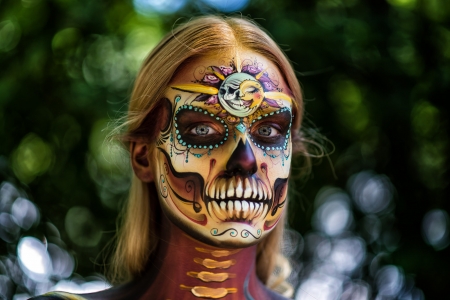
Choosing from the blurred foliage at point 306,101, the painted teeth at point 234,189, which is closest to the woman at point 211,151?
the painted teeth at point 234,189

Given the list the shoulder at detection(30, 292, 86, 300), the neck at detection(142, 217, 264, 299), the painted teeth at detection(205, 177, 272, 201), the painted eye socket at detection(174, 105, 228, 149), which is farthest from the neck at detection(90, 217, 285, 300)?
the painted eye socket at detection(174, 105, 228, 149)

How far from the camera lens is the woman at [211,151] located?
8.33 ft

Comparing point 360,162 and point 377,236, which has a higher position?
point 360,162

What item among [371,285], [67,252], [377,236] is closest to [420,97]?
[377,236]

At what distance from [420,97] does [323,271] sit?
114cm

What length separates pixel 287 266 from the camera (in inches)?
131

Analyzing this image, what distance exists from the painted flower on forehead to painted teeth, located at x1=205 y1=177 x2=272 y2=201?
0.23m

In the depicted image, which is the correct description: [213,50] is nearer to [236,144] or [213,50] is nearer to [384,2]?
[236,144]

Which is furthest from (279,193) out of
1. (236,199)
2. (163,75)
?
(163,75)

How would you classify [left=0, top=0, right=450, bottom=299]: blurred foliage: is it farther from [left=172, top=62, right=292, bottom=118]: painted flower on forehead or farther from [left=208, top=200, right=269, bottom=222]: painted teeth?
[left=208, top=200, right=269, bottom=222]: painted teeth

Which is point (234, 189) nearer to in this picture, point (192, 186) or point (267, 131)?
point (192, 186)

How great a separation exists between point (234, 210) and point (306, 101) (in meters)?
1.61

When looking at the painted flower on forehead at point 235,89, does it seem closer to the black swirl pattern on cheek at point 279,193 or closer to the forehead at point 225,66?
the forehead at point 225,66

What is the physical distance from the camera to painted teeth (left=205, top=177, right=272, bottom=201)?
251cm
